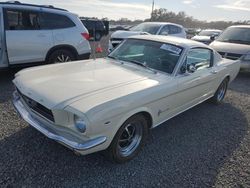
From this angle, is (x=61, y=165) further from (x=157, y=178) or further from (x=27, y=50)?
(x=27, y=50)

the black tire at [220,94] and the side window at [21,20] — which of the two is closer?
the black tire at [220,94]

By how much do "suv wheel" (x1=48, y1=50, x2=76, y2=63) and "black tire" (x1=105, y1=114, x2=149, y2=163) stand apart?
3.97m

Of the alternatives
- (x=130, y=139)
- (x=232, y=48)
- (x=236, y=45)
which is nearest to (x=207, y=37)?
(x=236, y=45)

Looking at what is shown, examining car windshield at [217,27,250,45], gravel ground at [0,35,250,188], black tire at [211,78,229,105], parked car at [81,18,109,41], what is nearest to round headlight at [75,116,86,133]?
gravel ground at [0,35,250,188]

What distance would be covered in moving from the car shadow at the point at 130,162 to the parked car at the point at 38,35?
2671 millimetres

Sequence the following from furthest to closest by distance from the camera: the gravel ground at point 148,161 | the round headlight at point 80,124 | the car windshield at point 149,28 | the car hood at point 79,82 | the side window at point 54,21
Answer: the car windshield at point 149,28 < the side window at point 54,21 < the gravel ground at point 148,161 < the car hood at point 79,82 < the round headlight at point 80,124

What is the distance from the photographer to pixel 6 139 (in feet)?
11.2

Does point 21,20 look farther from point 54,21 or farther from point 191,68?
point 191,68

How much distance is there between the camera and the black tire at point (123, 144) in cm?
282

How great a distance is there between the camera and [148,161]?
321 centimetres

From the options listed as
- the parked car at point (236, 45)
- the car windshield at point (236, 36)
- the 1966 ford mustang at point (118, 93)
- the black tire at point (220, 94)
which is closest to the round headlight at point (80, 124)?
the 1966 ford mustang at point (118, 93)

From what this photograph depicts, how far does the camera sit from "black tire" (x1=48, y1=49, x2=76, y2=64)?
6242 mm

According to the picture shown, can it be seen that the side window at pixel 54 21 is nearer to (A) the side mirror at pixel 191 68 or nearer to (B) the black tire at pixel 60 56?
(B) the black tire at pixel 60 56

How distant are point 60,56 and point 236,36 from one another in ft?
22.2
